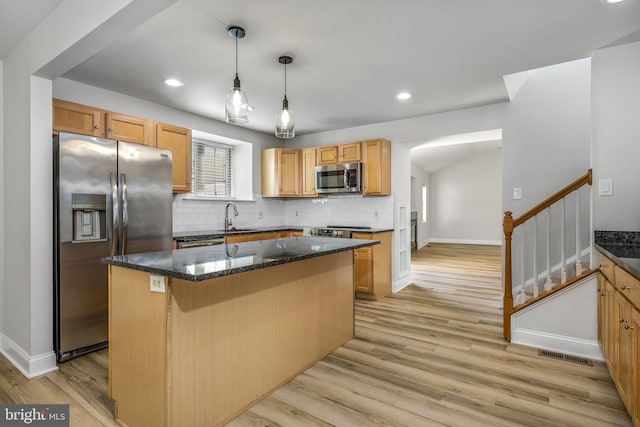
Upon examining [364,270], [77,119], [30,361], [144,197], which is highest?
[77,119]

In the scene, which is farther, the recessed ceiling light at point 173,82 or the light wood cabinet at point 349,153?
the light wood cabinet at point 349,153

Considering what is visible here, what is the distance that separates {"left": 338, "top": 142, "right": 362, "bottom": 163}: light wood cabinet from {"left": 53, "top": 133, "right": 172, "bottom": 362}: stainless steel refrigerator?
2.67 m

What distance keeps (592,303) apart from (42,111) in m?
4.49

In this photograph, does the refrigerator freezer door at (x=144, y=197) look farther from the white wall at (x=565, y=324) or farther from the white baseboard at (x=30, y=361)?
the white wall at (x=565, y=324)

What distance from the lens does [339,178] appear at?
16.0 feet

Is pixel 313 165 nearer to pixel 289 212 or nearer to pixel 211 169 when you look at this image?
pixel 289 212

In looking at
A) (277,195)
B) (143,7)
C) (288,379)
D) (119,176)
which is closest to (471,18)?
(143,7)

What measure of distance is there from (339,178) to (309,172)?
624 mm

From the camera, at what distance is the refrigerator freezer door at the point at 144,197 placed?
2922 millimetres

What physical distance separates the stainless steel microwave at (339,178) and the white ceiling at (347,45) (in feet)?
3.75

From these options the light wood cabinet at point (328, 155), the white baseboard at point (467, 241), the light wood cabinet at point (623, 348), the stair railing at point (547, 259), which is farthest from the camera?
the white baseboard at point (467, 241)

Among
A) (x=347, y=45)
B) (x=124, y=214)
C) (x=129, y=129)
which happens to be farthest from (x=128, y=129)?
(x=347, y=45)

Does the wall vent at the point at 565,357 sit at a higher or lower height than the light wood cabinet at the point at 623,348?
lower

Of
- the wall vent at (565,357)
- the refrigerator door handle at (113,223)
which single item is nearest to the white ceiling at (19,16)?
the refrigerator door handle at (113,223)
